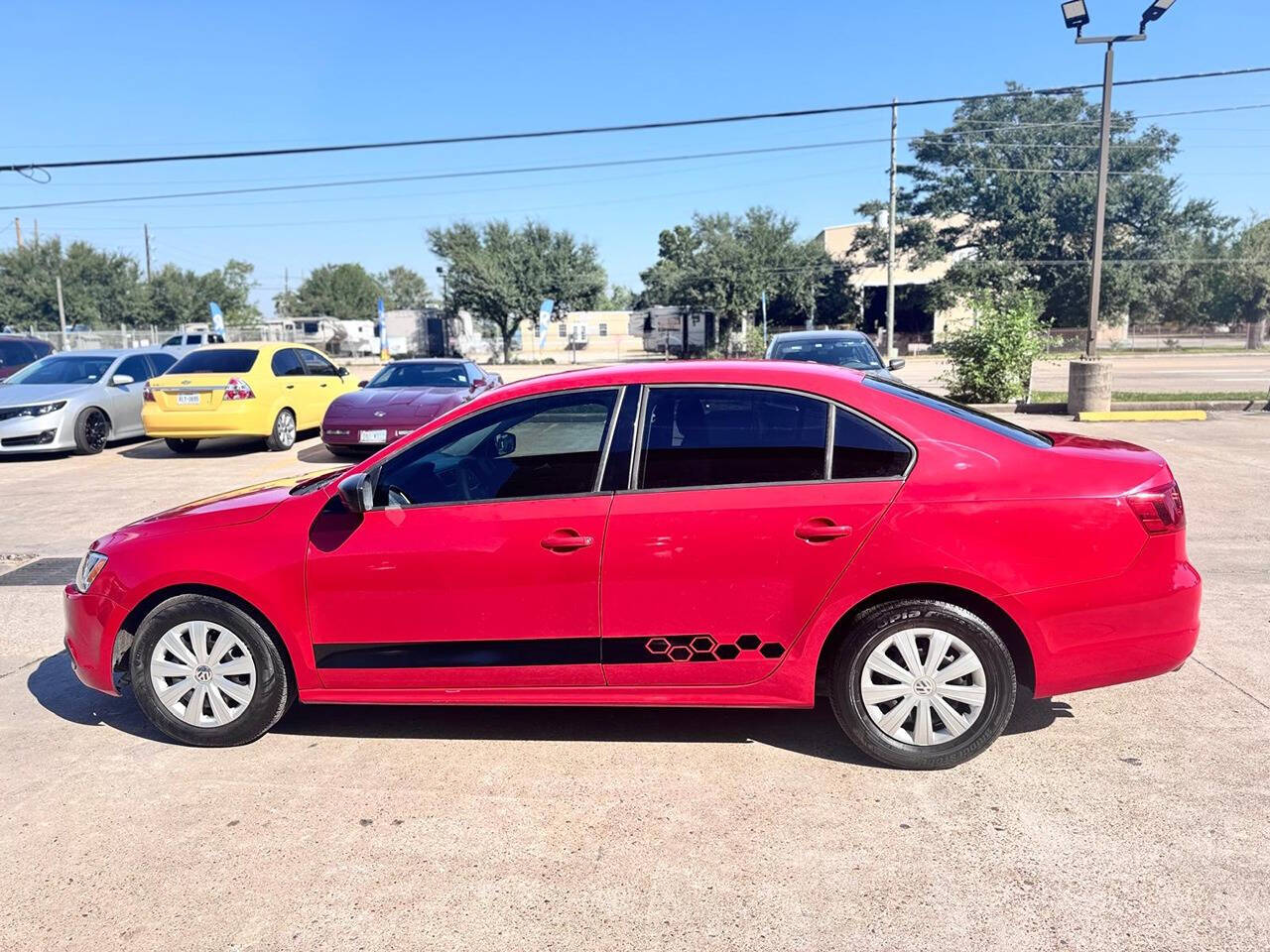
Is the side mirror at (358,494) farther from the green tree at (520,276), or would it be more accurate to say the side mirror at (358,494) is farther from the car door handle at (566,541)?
the green tree at (520,276)

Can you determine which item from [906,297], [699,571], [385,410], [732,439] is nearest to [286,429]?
[385,410]

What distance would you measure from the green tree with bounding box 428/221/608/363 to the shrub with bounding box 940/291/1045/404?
35665 millimetres

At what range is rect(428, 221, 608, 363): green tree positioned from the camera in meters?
51.0

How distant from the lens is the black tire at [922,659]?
3750 mm

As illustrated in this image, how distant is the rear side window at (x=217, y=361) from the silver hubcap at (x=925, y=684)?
12466 mm

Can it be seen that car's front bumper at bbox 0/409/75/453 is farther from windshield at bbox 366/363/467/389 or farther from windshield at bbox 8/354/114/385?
windshield at bbox 366/363/467/389

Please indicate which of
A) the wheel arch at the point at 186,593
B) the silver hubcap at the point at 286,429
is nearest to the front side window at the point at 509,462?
the wheel arch at the point at 186,593

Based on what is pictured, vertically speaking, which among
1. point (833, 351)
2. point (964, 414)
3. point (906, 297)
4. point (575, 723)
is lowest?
point (575, 723)

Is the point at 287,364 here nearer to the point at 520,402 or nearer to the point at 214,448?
the point at 214,448

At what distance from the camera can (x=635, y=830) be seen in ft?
11.4

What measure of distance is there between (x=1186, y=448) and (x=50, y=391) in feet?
53.5

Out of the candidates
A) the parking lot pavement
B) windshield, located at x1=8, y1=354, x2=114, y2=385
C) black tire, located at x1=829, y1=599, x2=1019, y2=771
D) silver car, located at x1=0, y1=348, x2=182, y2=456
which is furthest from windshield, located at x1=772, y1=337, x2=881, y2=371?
windshield, located at x1=8, y1=354, x2=114, y2=385

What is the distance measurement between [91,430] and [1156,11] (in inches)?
698

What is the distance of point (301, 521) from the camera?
4.06 meters
